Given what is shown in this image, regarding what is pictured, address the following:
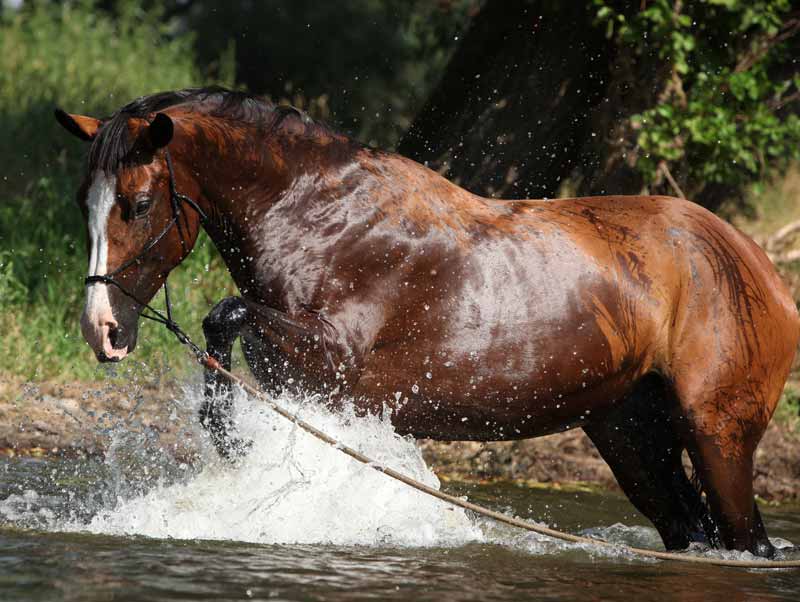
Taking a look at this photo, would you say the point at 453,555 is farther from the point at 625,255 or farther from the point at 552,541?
the point at 625,255

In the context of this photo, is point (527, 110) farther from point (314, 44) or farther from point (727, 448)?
point (314, 44)

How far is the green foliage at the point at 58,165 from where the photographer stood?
860 centimetres

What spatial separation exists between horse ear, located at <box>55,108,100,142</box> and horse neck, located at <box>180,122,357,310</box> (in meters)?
0.40

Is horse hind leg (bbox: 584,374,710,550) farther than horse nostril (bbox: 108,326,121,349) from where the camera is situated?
Yes

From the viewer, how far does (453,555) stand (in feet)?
16.2

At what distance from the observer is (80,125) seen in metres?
4.64

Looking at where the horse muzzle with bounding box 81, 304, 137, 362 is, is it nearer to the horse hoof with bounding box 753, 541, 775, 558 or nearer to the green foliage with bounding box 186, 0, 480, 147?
the horse hoof with bounding box 753, 541, 775, 558

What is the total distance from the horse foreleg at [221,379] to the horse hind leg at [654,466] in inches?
69.3

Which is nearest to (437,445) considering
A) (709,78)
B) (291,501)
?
(291,501)

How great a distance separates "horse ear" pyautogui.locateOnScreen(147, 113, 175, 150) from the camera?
14.2ft

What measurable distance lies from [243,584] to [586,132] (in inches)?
230

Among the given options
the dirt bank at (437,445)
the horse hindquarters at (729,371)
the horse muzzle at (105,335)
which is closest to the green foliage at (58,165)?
the dirt bank at (437,445)

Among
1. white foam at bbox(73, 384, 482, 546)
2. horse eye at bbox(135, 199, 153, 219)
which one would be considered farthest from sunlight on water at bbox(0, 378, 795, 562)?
horse eye at bbox(135, 199, 153, 219)

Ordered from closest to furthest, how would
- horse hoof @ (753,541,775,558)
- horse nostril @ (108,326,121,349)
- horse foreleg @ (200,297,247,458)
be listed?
horse nostril @ (108,326,121,349)
horse foreleg @ (200,297,247,458)
horse hoof @ (753,541,775,558)
